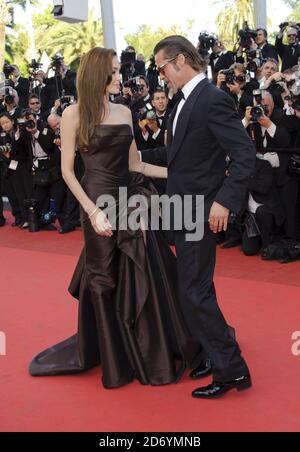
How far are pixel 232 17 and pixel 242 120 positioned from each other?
2264 centimetres

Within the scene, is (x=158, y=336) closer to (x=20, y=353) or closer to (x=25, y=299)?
(x=20, y=353)

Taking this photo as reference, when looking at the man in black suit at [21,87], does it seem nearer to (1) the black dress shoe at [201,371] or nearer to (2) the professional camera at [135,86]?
(2) the professional camera at [135,86]

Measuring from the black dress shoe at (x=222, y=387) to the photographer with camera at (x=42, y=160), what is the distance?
4.50 metres

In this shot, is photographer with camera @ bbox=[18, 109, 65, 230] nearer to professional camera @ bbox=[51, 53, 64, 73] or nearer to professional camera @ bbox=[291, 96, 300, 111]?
professional camera @ bbox=[51, 53, 64, 73]

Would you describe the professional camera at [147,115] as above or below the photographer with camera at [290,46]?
below

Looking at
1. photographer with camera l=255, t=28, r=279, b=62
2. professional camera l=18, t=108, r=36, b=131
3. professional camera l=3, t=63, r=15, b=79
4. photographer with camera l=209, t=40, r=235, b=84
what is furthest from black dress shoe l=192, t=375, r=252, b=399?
professional camera l=3, t=63, r=15, b=79

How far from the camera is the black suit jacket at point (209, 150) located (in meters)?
2.70

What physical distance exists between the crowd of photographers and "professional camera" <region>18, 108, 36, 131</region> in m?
0.01

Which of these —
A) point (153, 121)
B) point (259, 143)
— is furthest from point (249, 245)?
point (153, 121)

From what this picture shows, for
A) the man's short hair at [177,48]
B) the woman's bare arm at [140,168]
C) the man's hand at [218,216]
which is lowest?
the man's hand at [218,216]

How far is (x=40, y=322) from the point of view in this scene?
4.27 metres

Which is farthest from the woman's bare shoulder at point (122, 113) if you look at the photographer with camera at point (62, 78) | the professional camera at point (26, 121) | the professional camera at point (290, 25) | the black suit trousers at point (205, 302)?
the photographer with camera at point (62, 78)
